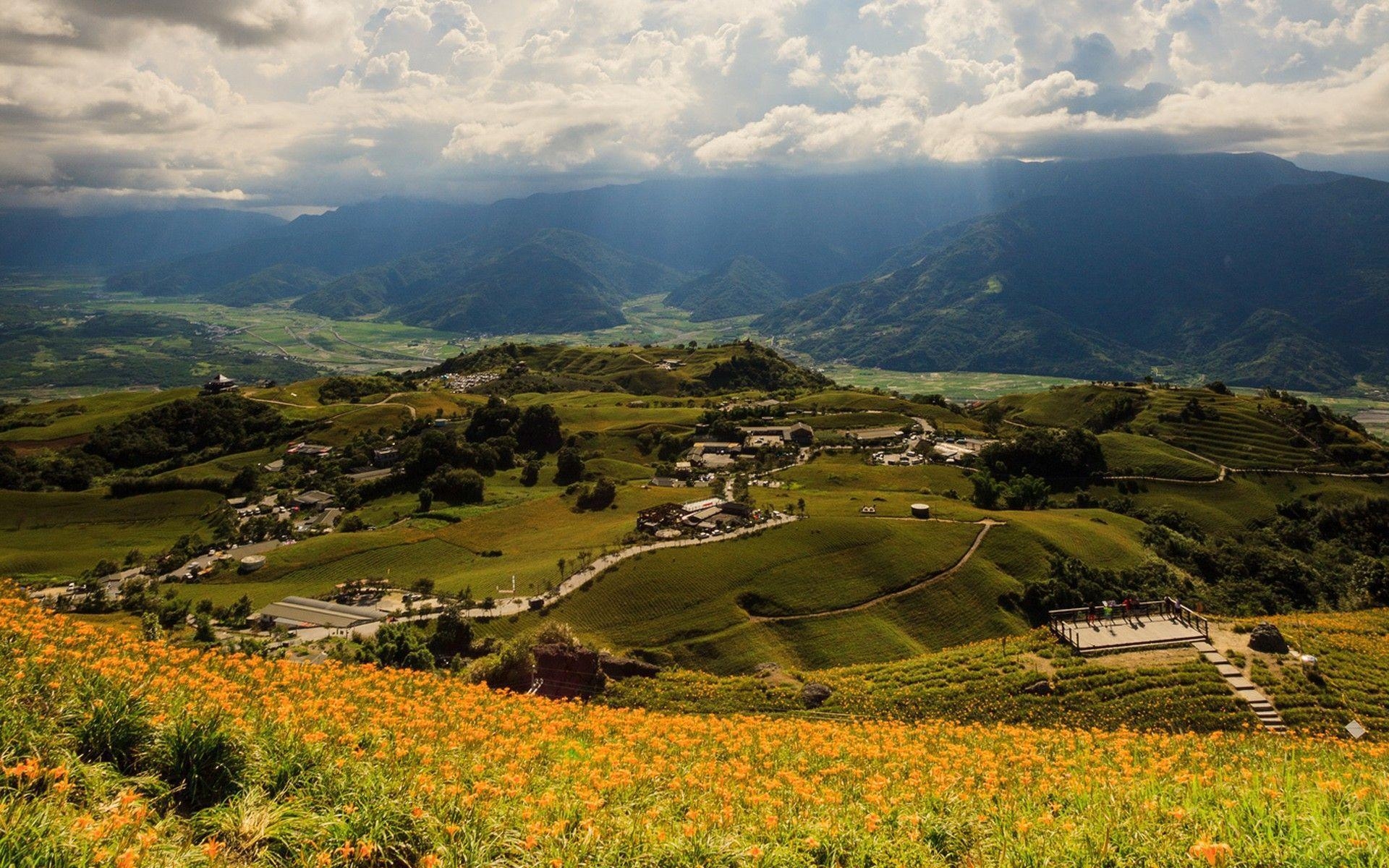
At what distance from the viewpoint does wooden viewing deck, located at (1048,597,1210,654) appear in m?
39.8

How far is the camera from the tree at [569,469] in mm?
135250

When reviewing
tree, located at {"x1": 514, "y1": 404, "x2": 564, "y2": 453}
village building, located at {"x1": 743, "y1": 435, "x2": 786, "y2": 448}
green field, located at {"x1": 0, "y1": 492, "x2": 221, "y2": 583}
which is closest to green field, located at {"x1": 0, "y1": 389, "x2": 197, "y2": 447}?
green field, located at {"x1": 0, "y1": 492, "x2": 221, "y2": 583}

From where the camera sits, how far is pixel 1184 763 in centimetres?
1733

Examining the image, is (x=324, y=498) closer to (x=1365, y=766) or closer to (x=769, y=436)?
(x=769, y=436)

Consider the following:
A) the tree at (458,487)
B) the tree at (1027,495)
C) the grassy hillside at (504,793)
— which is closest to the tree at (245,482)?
the tree at (458,487)

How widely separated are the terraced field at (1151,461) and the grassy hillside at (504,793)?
455 feet

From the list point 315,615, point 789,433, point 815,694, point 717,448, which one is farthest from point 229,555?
point 789,433

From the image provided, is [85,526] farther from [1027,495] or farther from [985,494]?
[1027,495]

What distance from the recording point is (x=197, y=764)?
34.8 feet

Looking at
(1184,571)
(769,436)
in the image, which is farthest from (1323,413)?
(769,436)

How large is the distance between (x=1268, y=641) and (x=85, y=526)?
513 ft

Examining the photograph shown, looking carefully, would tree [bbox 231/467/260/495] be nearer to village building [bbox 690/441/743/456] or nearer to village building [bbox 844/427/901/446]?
village building [bbox 690/441/743/456]

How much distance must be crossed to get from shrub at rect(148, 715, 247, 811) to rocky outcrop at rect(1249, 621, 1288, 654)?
4968cm

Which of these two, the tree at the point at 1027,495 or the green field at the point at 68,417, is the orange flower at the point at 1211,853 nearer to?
the tree at the point at 1027,495
